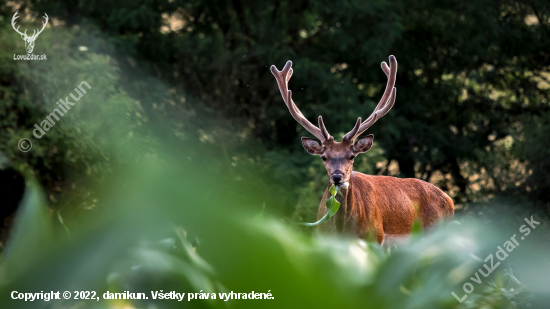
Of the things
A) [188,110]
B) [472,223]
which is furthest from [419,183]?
[188,110]

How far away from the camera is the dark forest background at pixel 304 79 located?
38.3 feet

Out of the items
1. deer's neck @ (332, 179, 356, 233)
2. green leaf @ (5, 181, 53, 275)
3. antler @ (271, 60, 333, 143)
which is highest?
antler @ (271, 60, 333, 143)

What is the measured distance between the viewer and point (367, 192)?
5.10 metres

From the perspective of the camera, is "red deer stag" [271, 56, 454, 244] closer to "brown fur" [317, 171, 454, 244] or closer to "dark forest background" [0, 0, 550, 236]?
"brown fur" [317, 171, 454, 244]

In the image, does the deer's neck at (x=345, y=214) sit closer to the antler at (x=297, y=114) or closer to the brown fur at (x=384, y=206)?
the brown fur at (x=384, y=206)

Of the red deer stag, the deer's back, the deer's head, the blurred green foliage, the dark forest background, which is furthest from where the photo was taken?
the dark forest background

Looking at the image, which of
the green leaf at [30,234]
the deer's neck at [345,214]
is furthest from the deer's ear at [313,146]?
the green leaf at [30,234]

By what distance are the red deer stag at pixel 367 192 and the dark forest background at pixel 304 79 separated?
18.6 ft

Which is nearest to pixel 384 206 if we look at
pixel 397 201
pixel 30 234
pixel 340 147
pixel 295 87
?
pixel 397 201

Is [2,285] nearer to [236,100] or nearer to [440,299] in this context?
[440,299]

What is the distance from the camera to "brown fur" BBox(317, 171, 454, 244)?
4727 mm

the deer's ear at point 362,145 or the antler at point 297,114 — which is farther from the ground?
the antler at point 297,114

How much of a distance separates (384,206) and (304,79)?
8.53 meters

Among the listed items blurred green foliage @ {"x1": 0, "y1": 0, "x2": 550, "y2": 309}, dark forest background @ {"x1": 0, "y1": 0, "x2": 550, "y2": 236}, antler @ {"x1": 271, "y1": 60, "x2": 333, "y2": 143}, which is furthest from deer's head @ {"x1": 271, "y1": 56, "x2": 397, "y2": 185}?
dark forest background @ {"x1": 0, "y1": 0, "x2": 550, "y2": 236}
